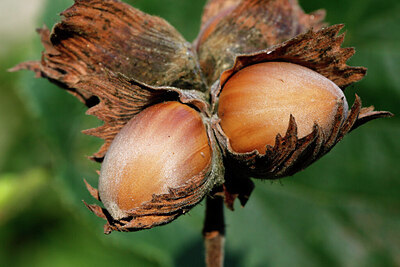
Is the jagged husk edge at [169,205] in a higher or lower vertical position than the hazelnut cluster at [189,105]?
lower

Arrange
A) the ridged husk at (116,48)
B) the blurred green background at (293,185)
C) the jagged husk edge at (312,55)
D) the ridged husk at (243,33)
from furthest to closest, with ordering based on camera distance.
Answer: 1. the blurred green background at (293,185)
2. the ridged husk at (243,33)
3. the ridged husk at (116,48)
4. the jagged husk edge at (312,55)

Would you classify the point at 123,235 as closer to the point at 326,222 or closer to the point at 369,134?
the point at 326,222

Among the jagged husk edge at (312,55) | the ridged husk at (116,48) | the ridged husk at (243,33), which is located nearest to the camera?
the jagged husk edge at (312,55)

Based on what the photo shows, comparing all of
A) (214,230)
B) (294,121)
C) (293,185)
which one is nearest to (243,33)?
(294,121)

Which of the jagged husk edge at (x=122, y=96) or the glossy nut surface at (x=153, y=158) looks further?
the jagged husk edge at (x=122, y=96)

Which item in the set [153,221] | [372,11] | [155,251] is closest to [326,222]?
[155,251]

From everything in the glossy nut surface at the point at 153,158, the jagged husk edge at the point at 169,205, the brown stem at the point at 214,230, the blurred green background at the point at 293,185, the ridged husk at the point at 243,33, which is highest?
the ridged husk at the point at 243,33

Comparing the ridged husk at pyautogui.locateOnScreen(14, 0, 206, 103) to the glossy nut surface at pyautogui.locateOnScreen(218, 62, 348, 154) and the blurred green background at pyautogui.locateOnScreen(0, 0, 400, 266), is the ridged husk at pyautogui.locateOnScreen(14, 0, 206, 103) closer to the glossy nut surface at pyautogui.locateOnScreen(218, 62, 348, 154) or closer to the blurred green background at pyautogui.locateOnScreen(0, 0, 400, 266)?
the glossy nut surface at pyautogui.locateOnScreen(218, 62, 348, 154)

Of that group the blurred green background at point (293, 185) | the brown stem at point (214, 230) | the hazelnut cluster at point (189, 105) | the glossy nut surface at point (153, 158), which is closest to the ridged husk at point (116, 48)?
the hazelnut cluster at point (189, 105)

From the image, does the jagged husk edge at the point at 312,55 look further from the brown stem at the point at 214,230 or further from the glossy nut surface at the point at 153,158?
the brown stem at the point at 214,230
